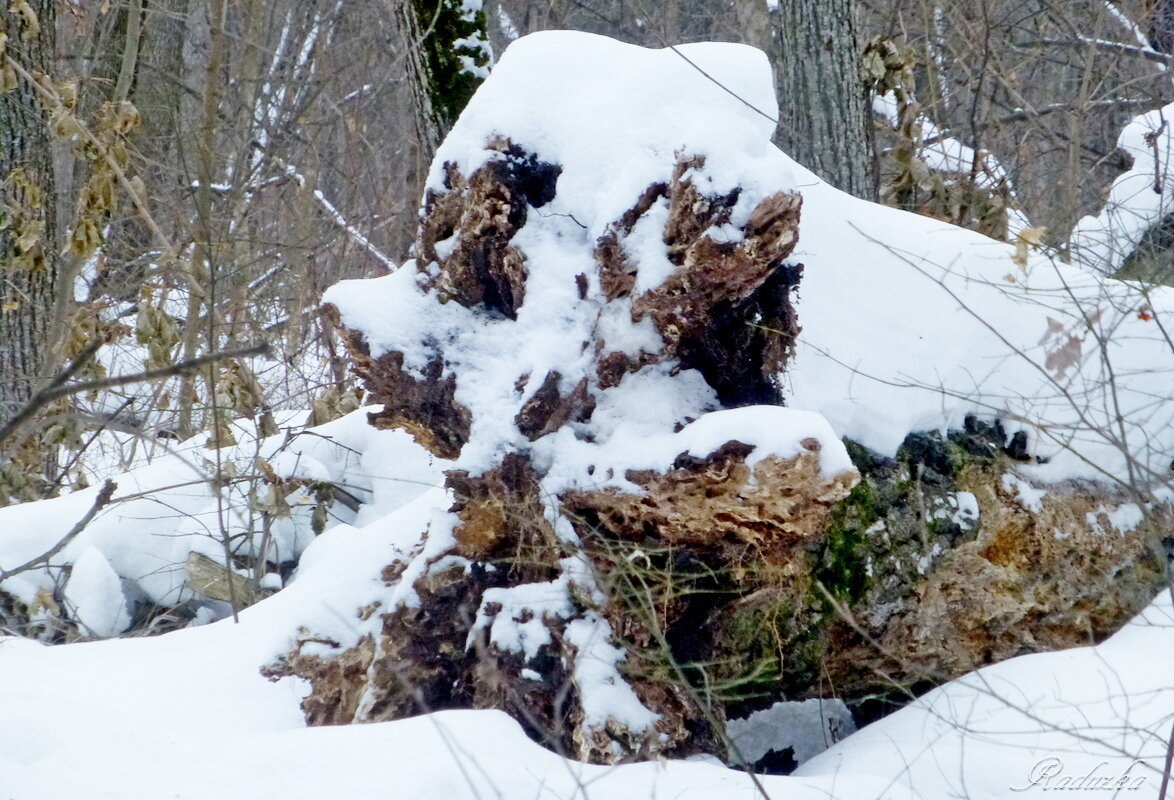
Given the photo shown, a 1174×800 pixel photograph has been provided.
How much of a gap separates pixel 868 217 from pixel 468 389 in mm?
1623

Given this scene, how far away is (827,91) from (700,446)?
128 inches

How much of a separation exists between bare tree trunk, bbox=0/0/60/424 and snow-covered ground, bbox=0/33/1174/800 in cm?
222

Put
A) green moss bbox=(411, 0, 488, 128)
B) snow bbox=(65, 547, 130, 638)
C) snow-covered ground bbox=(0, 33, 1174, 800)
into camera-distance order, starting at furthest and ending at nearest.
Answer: green moss bbox=(411, 0, 488, 128), snow bbox=(65, 547, 130, 638), snow-covered ground bbox=(0, 33, 1174, 800)

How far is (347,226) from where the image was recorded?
8.32 meters

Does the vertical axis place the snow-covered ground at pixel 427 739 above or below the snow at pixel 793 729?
above

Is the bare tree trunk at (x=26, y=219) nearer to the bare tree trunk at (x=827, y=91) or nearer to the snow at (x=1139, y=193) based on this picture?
the bare tree trunk at (x=827, y=91)

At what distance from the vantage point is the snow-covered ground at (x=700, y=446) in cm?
248

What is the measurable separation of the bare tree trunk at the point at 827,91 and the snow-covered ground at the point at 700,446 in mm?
1574

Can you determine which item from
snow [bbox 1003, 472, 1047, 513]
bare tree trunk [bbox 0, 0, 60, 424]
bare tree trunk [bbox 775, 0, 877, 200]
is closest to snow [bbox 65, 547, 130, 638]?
bare tree trunk [bbox 0, 0, 60, 424]

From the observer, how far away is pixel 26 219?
17.2 ft

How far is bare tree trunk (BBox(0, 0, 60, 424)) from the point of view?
17.8 ft

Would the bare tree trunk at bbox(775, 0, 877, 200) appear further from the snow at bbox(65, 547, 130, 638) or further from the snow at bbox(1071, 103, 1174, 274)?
the snow at bbox(65, 547, 130, 638)

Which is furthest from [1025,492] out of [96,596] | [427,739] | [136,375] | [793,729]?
[96,596]

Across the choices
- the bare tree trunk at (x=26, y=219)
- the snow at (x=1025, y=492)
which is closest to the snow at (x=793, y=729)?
the snow at (x=1025, y=492)
